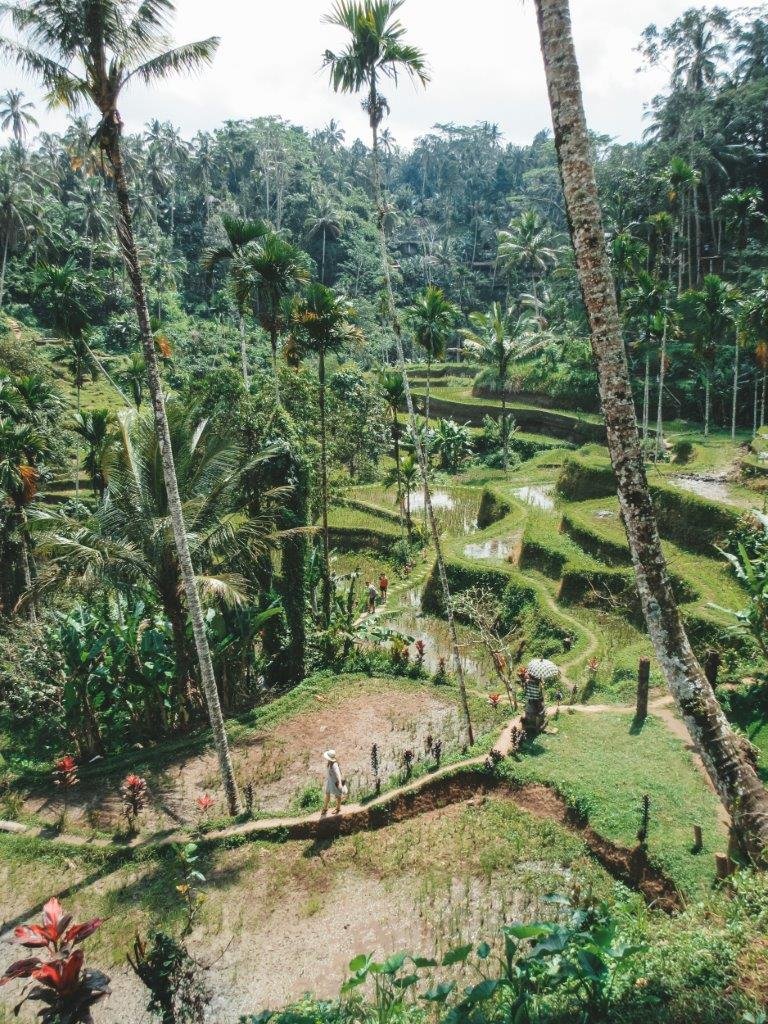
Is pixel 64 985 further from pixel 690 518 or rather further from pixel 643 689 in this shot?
pixel 690 518

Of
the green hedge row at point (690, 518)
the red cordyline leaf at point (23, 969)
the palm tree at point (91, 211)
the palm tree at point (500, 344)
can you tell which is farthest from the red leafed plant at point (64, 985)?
the palm tree at point (91, 211)

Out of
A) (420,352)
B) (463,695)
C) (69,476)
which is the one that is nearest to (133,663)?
(463,695)

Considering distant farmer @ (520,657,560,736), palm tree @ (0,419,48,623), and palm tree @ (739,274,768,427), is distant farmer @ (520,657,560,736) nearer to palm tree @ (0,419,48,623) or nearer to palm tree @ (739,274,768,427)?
palm tree @ (0,419,48,623)

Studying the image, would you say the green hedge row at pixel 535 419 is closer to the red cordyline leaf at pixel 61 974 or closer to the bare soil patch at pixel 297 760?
the bare soil patch at pixel 297 760

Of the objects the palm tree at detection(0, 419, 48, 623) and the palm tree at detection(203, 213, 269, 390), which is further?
the palm tree at detection(203, 213, 269, 390)

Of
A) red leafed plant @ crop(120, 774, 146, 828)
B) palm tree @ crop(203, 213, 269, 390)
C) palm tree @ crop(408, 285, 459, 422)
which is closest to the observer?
red leafed plant @ crop(120, 774, 146, 828)

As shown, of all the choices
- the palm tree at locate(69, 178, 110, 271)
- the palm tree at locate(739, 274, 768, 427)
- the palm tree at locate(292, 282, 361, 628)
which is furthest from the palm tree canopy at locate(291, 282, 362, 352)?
the palm tree at locate(69, 178, 110, 271)
